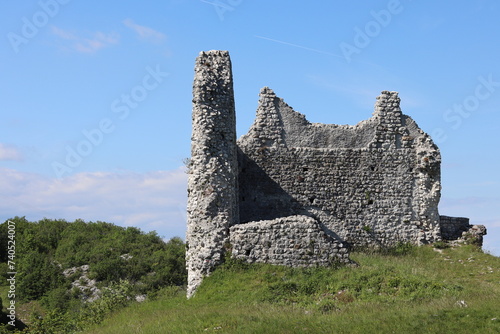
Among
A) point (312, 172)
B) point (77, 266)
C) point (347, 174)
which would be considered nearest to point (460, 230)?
point (347, 174)

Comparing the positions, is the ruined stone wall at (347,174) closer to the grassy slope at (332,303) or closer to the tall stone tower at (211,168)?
the grassy slope at (332,303)

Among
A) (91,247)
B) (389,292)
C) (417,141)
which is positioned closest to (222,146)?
(389,292)

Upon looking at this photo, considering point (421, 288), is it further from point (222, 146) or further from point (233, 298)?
point (222, 146)

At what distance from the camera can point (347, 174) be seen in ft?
85.1

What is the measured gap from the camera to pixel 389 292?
18.6 meters

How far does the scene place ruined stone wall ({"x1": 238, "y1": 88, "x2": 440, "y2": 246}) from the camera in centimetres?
2531

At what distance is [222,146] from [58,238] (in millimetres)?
22306

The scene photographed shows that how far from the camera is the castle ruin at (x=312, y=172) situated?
22.1m

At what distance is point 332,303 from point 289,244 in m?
Result: 3.47

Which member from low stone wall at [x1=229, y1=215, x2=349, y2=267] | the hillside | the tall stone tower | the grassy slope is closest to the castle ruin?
the tall stone tower

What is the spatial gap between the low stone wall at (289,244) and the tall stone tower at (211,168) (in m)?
0.86

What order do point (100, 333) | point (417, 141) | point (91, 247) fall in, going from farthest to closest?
point (91, 247)
point (417, 141)
point (100, 333)

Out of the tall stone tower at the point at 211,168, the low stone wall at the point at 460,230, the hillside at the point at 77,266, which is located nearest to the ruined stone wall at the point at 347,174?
the low stone wall at the point at 460,230

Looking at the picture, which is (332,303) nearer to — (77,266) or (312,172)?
(312,172)
